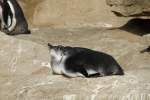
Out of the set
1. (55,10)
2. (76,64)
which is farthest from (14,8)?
(76,64)

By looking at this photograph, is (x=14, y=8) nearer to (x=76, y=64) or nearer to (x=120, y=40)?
(x=120, y=40)

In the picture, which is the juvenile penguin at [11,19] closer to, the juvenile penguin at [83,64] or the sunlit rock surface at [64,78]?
the sunlit rock surface at [64,78]

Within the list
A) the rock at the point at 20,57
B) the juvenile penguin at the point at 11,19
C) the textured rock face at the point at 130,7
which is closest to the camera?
the rock at the point at 20,57

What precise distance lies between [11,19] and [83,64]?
10.9 feet

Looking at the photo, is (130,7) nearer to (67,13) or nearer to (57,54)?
(67,13)

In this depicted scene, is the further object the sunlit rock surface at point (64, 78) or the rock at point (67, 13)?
the rock at point (67, 13)

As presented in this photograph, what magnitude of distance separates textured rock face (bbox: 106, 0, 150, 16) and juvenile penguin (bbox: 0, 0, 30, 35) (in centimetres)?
152

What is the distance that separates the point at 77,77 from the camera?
6191 mm

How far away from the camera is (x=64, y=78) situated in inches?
246

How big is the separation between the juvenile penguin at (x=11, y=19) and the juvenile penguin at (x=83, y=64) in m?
2.59

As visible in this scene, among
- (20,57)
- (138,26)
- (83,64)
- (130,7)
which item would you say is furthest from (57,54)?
(138,26)

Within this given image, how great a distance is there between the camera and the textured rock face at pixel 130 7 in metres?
8.92

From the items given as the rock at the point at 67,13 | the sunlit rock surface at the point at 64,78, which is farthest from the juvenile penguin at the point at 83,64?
the rock at the point at 67,13

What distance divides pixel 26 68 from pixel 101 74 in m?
1.09
